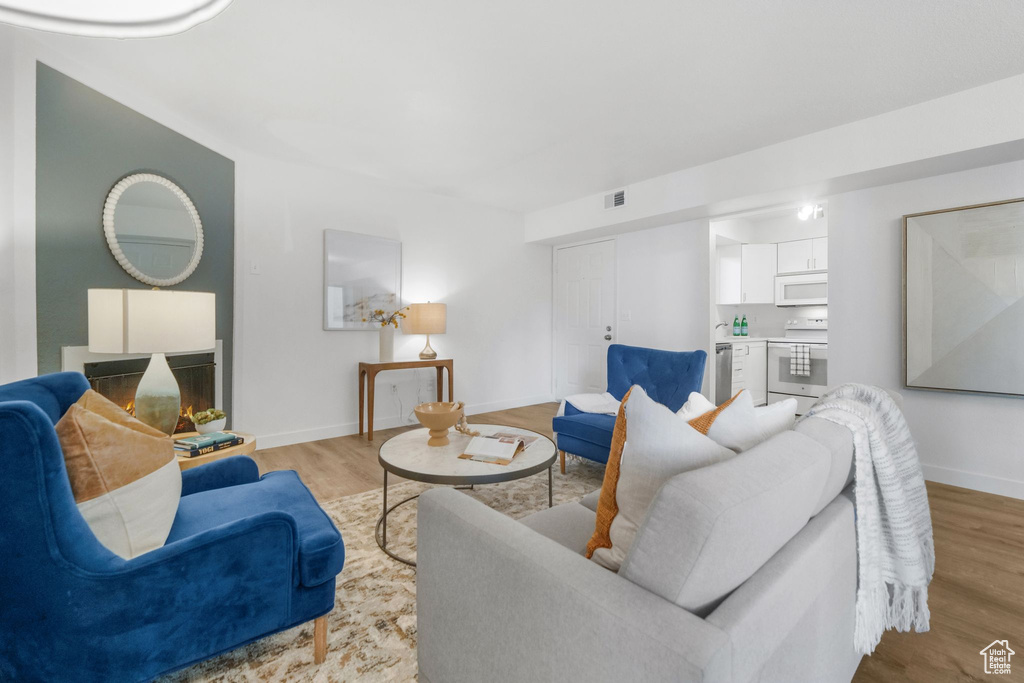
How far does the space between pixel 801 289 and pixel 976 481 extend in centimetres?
285

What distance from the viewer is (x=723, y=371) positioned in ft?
16.1

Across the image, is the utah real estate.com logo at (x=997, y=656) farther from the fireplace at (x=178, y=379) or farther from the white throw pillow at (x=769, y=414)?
the fireplace at (x=178, y=379)

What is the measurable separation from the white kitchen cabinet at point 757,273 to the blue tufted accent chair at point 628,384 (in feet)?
10.0

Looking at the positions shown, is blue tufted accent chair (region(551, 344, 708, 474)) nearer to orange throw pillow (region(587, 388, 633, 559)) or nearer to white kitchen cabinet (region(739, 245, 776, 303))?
orange throw pillow (region(587, 388, 633, 559))

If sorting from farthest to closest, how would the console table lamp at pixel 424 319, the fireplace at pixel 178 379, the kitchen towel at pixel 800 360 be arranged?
1. the kitchen towel at pixel 800 360
2. the console table lamp at pixel 424 319
3. the fireplace at pixel 178 379

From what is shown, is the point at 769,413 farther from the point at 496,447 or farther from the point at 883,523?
the point at 496,447

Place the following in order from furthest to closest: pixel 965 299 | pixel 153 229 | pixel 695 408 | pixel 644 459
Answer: pixel 965 299, pixel 153 229, pixel 695 408, pixel 644 459

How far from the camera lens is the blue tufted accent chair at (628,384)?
2846 mm

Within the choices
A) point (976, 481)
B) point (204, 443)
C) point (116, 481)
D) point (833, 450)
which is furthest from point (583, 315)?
point (116, 481)

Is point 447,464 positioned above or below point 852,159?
below

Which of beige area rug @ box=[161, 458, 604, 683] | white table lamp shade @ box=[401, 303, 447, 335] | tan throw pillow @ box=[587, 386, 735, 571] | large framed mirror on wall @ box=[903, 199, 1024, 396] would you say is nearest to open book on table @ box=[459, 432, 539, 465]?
beige area rug @ box=[161, 458, 604, 683]

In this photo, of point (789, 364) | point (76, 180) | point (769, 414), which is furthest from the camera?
point (789, 364)

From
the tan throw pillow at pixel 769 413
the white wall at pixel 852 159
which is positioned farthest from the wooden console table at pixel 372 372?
the tan throw pillow at pixel 769 413

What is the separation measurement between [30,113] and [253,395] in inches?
86.5
